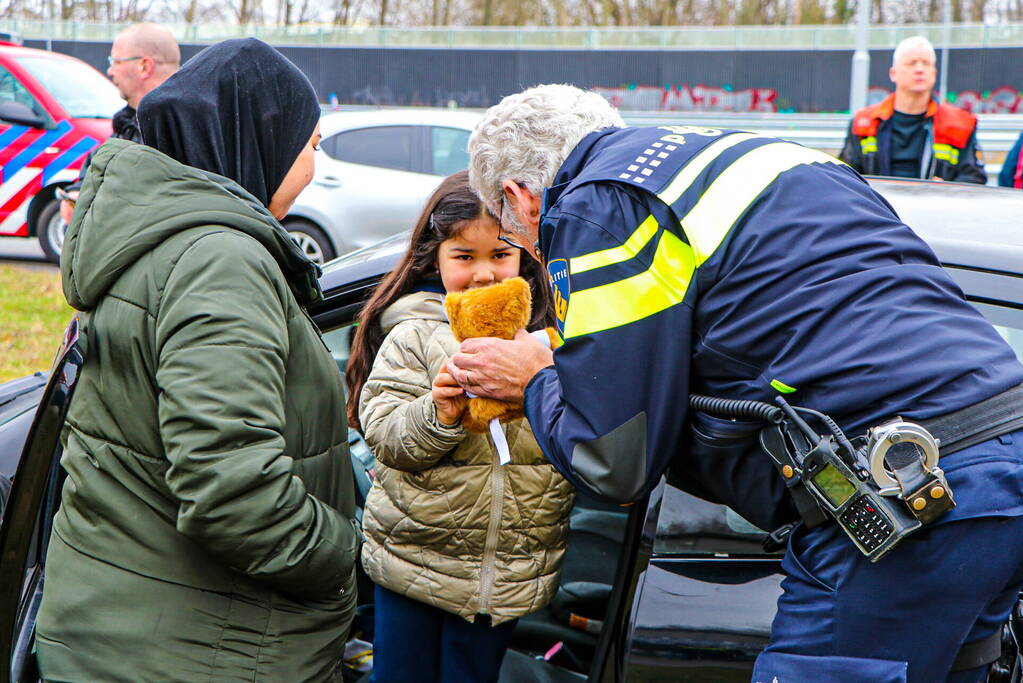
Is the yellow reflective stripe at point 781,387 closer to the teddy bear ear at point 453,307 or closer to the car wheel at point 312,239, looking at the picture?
the teddy bear ear at point 453,307

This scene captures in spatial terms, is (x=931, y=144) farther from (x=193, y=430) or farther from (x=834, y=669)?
(x=193, y=430)

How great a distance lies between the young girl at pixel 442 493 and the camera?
2.04m

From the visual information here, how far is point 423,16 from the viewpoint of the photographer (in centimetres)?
3116

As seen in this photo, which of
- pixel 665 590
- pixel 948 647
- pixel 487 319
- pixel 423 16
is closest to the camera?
pixel 948 647

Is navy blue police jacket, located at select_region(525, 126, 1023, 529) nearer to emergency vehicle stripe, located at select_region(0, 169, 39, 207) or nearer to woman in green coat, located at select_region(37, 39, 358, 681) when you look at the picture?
woman in green coat, located at select_region(37, 39, 358, 681)

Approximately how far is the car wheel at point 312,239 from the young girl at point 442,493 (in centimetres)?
575

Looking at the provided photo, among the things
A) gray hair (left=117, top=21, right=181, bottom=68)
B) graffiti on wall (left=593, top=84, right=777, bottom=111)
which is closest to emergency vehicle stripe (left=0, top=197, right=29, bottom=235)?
gray hair (left=117, top=21, right=181, bottom=68)

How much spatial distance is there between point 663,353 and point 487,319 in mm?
516

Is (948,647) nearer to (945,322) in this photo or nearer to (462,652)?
(945,322)

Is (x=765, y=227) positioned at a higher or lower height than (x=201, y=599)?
higher

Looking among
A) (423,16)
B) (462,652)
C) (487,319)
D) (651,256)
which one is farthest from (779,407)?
(423,16)

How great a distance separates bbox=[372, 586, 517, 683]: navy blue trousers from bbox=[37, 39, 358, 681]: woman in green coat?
470 millimetres

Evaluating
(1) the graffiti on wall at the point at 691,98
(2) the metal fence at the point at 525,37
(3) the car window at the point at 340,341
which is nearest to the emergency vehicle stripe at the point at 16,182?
(3) the car window at the point at 340,341

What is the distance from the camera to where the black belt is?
137 centimetres
